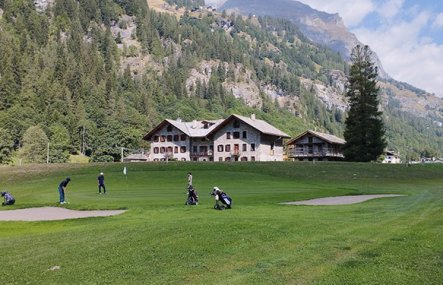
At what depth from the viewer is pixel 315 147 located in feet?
431

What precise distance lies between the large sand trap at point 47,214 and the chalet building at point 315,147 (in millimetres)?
102186

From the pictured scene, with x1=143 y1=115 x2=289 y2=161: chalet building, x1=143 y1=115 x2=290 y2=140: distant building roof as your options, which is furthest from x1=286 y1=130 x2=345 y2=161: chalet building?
x1=143 y1=115 x2=290 y2=140: distant building roof

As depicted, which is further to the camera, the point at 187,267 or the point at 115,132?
the point at 115,132

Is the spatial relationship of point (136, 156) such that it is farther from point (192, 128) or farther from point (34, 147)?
point (192, 128)

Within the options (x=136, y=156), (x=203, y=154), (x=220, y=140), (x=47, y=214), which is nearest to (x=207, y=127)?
(x=203, y=154)

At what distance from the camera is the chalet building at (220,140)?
11606cm

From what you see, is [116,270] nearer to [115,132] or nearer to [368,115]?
[368,115]

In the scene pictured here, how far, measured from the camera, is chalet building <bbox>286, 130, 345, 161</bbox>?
425 ft

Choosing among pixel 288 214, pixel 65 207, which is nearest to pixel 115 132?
pixel 65 207

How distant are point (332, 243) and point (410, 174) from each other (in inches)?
2272

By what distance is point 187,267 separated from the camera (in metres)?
13.5

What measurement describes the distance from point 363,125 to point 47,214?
68037mm

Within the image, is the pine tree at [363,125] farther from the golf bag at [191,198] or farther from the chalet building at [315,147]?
the golf bag at [191,198]

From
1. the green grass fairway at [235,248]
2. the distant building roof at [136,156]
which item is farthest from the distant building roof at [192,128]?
the green grass fairway at [235,248]
